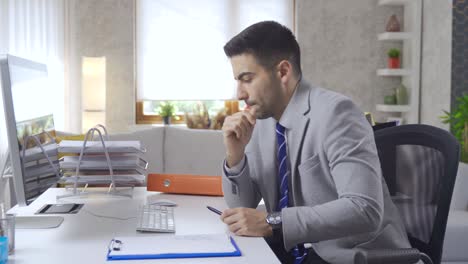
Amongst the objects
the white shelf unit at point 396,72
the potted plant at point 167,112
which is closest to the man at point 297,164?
the potted plant at point 167,112

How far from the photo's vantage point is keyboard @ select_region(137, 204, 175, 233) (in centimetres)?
161

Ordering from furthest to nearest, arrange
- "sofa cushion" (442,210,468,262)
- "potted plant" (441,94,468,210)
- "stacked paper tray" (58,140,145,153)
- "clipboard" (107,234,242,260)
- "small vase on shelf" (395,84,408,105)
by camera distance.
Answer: "small vase on shelf" (395,84,408,105), "potted plant" (441,94,468,210), "sofa cushion" (442,210,468,262), "stacked paper tray" (58,140,145,153), "clipboard" (107,234,242,260)

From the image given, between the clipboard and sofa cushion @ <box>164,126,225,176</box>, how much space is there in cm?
268

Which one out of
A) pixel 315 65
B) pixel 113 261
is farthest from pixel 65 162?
pixel 315 65

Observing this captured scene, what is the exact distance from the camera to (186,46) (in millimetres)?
6750

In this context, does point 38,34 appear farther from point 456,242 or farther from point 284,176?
point 284,176

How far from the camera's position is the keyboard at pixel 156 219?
1.61 metres

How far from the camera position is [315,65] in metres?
6.91

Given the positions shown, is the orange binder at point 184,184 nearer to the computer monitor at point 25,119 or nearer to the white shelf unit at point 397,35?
the computer monitor at point 25,119

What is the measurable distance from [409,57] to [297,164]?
17.0 ft

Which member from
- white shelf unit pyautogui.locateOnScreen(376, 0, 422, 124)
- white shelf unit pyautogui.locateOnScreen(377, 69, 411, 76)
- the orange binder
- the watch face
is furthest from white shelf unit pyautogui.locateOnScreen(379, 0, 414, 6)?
the watch face

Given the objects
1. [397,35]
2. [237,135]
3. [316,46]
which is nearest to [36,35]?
[316,46]

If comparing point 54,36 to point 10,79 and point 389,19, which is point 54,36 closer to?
point 389,19

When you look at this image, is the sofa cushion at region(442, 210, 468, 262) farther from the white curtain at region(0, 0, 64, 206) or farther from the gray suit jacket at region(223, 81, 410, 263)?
the white curtain at region(0, 0, 64, 206)
